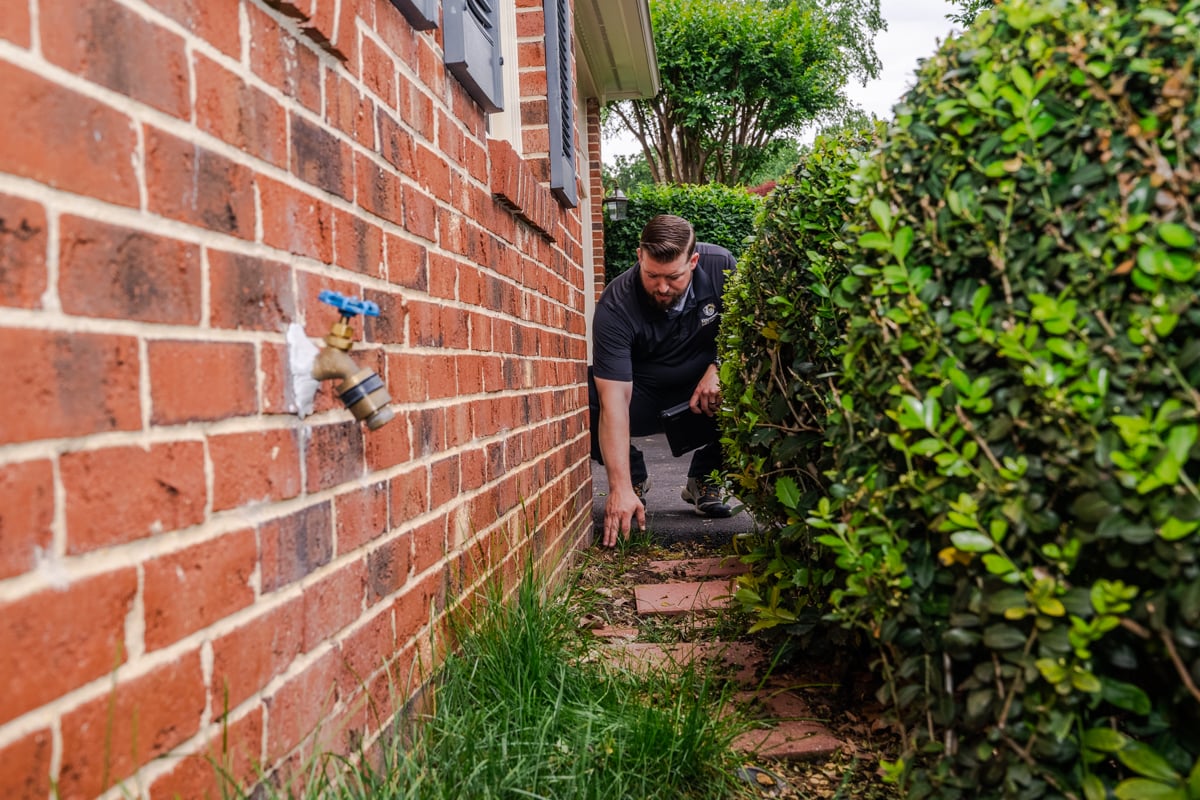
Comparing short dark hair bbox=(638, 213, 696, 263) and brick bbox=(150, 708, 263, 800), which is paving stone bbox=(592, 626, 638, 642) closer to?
brick bbox=(150, 708, 263, 800)

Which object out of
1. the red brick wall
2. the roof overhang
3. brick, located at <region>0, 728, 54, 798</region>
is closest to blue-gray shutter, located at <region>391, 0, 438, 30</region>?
the red brick wall

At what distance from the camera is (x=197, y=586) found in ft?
3.40

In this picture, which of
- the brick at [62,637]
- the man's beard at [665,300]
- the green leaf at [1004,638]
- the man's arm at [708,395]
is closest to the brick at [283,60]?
the brick at [62,637]

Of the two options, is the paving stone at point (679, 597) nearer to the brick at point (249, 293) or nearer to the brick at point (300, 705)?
the brick at point (300, 705)

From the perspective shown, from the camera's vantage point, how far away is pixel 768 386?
8.03 ft

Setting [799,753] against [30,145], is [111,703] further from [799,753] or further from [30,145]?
[799,753]

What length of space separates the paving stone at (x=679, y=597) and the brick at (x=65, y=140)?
228 cm

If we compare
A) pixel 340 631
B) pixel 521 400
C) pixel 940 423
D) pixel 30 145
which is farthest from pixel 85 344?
pixel 521 400

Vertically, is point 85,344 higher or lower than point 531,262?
lower

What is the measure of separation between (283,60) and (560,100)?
2376mm

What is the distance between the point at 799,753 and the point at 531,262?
1.87 meters

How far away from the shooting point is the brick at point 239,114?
3.55 ft

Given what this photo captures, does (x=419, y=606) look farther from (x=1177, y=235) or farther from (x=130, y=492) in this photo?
(x=1177, y=235)

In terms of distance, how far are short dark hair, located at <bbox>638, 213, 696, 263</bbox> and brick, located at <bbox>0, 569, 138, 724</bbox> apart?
11.3ft
